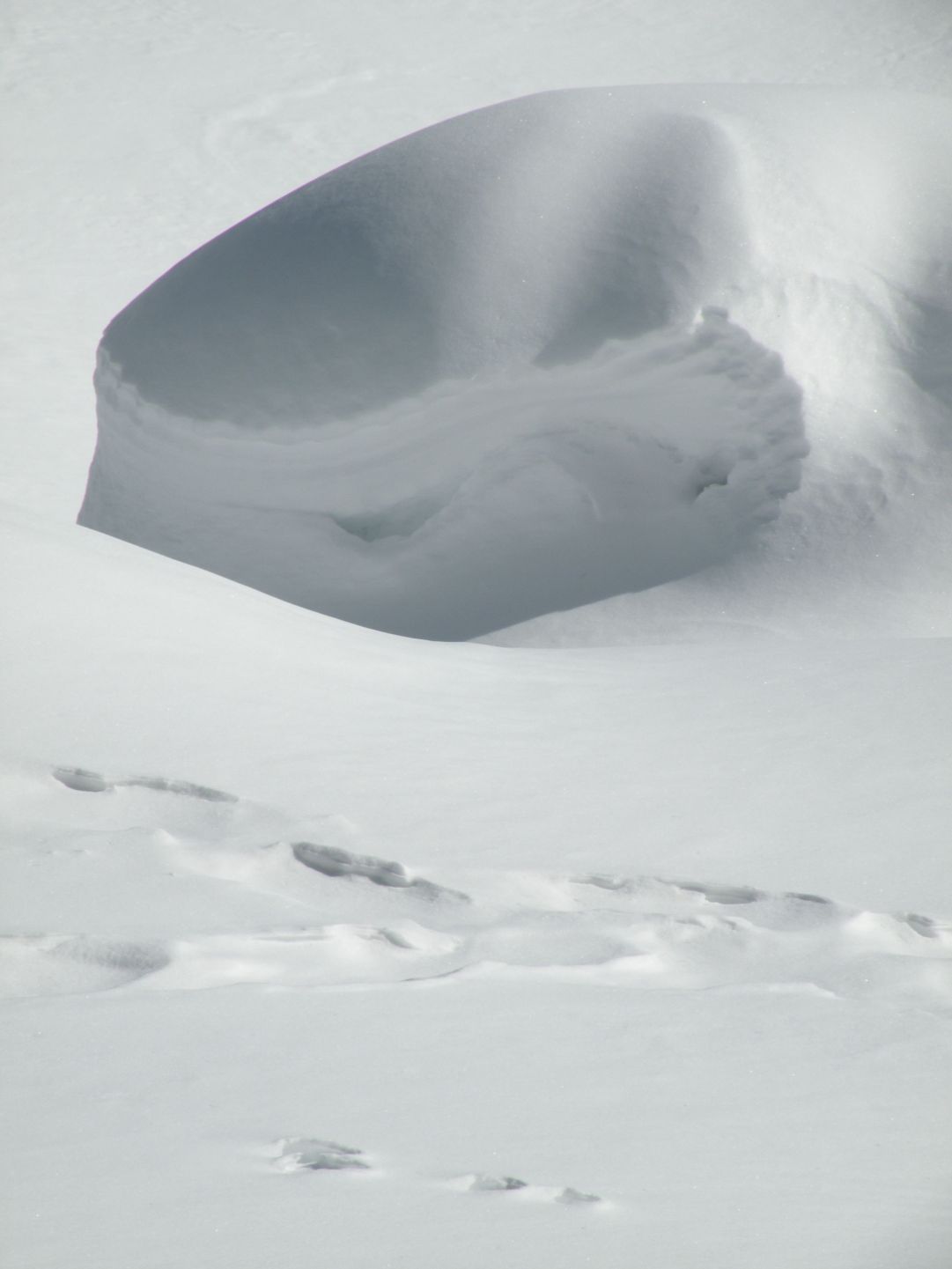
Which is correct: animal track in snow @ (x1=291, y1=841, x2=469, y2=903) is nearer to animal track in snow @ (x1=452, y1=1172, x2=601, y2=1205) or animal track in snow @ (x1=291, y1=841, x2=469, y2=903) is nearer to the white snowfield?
the white snowfield

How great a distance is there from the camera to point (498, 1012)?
4.01 feet

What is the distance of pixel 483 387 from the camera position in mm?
3199

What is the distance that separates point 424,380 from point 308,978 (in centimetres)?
209

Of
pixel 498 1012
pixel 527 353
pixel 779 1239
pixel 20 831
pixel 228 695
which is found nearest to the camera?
pixel 779 1239

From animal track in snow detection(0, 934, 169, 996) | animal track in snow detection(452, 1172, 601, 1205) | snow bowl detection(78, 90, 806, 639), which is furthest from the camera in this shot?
snow bowl detection(78, 90, 806, 639)

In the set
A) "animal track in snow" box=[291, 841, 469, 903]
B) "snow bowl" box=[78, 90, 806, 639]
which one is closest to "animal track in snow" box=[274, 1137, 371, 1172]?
"animal track in snow" box=[291, 841, 469, 903]

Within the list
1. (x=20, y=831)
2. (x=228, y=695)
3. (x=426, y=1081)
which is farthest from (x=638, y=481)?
(x=426, y=1081)

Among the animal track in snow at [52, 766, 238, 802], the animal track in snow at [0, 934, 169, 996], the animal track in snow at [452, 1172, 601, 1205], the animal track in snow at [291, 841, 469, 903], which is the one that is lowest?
the animal track in snow at [452, 1172, 601, 1205]

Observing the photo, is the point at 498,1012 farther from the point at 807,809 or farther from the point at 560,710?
the point at 560,710

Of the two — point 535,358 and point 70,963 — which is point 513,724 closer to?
point 70,963

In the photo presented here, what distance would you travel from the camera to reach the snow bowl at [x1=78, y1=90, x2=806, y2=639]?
3186 mm

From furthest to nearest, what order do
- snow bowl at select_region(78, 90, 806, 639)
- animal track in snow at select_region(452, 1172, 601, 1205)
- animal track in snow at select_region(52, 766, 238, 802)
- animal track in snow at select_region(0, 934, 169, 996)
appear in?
1. snow bowl at select_region(78, 90, 806, 639)
2. animal track in snow at select_region(52, 766, 238, 802)
3. animal track in snow at select_region(0, 934, 169, 996)
4. animal track in snow at select_region(452, 1172, 601, 1205)

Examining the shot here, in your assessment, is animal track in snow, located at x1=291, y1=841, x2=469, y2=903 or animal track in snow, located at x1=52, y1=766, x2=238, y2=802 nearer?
animal track in snow, located at x1=291, y1=841, x2=469, y2=903

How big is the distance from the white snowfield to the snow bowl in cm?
1
